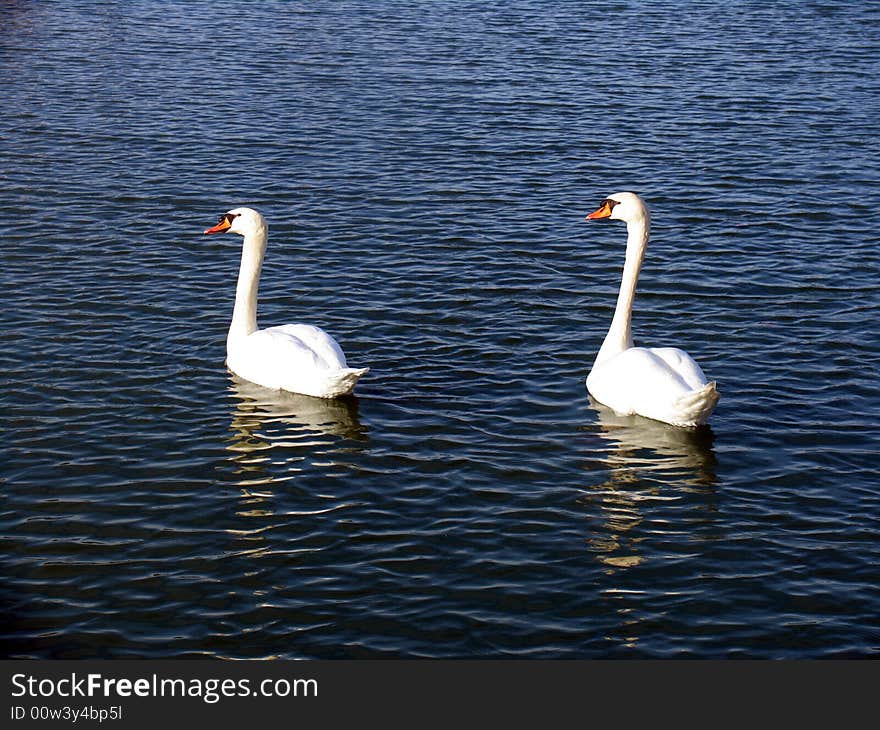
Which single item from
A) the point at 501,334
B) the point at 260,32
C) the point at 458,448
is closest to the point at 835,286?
the point at 501,334

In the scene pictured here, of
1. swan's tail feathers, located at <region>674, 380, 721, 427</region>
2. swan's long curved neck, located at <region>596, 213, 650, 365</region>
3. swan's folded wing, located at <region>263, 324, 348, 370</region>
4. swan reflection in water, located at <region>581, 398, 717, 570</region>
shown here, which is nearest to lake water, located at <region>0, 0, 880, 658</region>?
swan reflection in water, located at <region>581, 398, 717, 570</region>

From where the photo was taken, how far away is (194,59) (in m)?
32.5

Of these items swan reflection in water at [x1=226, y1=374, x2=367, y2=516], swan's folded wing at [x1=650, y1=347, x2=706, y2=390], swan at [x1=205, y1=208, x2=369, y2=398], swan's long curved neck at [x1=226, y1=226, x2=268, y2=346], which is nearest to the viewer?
swan reflection in water at [x1=226, y1=374, x2=367, y2=516]

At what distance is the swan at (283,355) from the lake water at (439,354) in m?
0.24

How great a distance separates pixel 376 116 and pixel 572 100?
12.6 ft

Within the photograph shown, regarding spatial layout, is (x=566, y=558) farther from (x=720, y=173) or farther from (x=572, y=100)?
(x=572, y=100)

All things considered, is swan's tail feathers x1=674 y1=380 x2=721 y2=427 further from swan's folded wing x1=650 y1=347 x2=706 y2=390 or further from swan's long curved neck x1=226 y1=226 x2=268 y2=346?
swan's long curved neck x1=226 y1=226 x2=268 y2=346

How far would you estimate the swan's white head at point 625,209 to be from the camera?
17438 mm

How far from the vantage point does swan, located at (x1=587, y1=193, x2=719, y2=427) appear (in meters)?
15.1

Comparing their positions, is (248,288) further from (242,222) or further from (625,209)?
(625,209)

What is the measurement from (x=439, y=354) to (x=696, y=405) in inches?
138

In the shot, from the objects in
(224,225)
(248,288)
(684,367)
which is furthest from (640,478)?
(224,225)

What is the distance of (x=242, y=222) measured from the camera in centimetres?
1781

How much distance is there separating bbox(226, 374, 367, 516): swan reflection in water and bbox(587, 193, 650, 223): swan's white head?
12.2 ft
